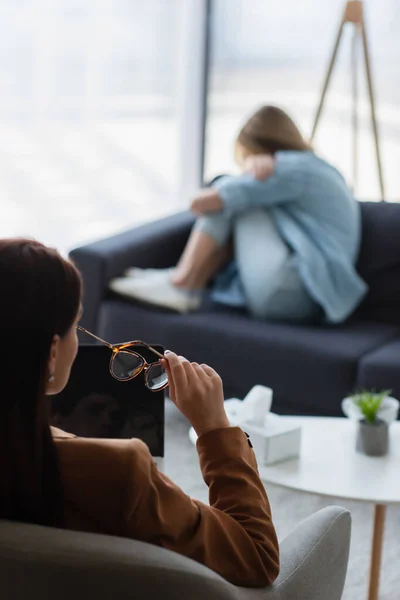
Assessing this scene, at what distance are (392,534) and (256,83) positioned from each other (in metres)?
2.74

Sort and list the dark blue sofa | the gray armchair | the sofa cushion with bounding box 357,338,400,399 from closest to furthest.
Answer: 1. the gray armchair
2. the sofa cushion with bounding box 357,338,400,399
3. the dark blue sofa

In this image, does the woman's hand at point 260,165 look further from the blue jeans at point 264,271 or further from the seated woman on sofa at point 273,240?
the blue jeans at point 264,271

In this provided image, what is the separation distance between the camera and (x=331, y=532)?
1.54 metres

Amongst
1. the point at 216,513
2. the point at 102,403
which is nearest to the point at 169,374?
the point at 216,513

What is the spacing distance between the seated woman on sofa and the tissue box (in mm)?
1104

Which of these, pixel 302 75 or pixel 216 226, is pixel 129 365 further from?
pixel 302 75

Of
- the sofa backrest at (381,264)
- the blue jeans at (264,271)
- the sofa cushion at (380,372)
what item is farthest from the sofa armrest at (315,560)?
the sofa backrest at (381,264)

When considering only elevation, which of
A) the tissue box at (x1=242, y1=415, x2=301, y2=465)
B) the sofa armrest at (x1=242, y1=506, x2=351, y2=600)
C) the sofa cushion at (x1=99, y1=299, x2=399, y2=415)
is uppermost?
the sofa armrest at (x1=242, y1=506, x2=351, y2=600)

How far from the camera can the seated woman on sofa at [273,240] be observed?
327 cm

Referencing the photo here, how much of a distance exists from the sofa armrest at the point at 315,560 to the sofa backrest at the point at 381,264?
1.82 m

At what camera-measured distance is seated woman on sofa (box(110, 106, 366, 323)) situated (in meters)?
3.27

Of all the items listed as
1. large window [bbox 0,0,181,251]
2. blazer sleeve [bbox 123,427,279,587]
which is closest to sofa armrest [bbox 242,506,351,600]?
blazer sleeve [bbox 123,427,279,587]

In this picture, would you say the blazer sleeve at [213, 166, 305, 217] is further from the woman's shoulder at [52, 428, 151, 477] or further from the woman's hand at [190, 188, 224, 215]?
the woman's shoulder at [52, 428, 151, 477]

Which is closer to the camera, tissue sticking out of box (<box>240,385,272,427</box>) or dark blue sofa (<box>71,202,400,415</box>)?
tissue sticking out of box (<box>240,385,272,427</box>)
